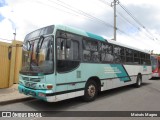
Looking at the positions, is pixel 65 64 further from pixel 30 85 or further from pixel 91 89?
pixel 91 89

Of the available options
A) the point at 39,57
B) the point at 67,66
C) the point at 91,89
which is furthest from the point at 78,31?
the point at 91,89

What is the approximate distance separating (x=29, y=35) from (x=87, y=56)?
2.63m

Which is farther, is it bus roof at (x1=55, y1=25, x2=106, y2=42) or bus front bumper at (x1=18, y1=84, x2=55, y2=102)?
bus roof at (x1=55, y1=25, x2=106, y2=42)

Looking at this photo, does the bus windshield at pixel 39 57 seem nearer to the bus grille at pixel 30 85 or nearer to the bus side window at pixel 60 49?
the bus side window at pixel 60 49

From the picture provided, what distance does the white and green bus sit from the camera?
20.7 feet

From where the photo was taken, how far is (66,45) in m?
6.83

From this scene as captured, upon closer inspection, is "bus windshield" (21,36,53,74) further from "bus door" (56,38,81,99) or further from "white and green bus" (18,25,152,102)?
"bus door" (56,38,81,99)

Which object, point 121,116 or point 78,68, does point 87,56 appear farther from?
point 121,116

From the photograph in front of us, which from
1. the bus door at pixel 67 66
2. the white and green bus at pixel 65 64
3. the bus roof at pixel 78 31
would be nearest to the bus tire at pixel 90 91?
the white and green bus at pixel 65 64

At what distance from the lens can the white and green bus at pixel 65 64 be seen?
248 inches

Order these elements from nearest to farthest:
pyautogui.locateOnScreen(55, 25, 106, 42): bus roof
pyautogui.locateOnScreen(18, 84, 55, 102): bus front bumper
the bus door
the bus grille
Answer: pyautogui.locateOnScreen(18, 84, 55, 102): bus front bumper, the bus door, the bus grille, pyautogui.locateOnScreen(55, 25, 106, 42): bus roof

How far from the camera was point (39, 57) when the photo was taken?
21.6 feet

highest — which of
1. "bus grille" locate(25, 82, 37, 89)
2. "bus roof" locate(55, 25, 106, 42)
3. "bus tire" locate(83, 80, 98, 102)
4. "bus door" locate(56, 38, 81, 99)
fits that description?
"bus roof" locate(55, 25, 106, 42)

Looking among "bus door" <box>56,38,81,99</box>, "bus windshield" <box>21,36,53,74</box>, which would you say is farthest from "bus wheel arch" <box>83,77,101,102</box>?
"bus windshield" <box>21,36,53,74</box>
